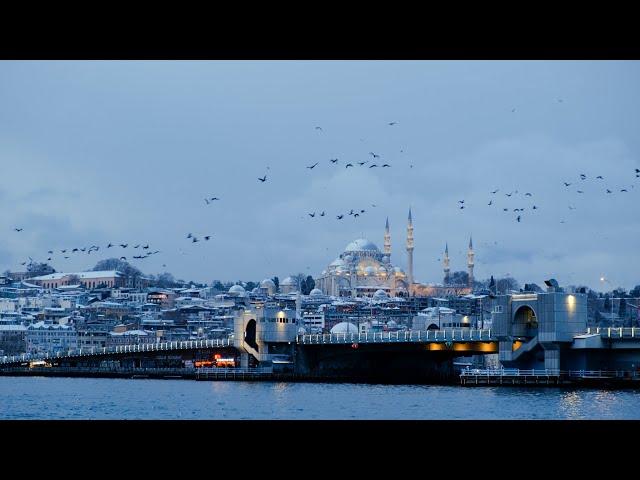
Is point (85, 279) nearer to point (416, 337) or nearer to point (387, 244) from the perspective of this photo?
point (387, 244)

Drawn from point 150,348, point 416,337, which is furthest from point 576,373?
point 150,348

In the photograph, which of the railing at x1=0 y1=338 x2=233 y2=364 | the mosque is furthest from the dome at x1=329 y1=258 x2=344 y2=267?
the railing at x1=0 y1=338 x2=233 y2=364

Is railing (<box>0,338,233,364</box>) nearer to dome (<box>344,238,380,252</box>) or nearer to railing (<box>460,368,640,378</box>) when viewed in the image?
railing (<box>460,368,640,378</box>)

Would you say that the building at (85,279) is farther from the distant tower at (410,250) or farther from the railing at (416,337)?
the railing at (416,337)

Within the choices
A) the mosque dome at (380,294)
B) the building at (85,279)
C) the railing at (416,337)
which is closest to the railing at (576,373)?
the railing at (416,337)

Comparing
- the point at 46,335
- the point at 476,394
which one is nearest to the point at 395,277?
the point at 46,335

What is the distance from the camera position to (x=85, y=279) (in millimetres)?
167375

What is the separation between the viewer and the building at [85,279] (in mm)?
164375

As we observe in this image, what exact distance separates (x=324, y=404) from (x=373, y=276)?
125071mm

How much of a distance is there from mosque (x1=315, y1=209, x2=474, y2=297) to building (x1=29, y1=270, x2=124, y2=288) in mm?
28463
